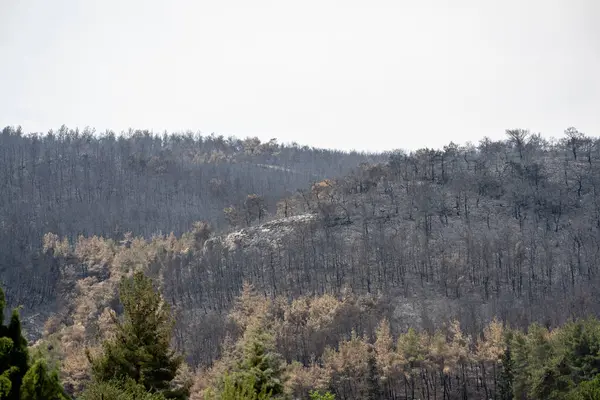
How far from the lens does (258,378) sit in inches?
712

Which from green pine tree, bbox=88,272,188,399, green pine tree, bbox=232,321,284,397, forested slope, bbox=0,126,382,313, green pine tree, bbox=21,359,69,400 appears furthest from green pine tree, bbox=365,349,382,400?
forested slope, bbox=0,126,382,313

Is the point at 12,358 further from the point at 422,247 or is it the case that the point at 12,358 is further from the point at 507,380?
the point at 422,247

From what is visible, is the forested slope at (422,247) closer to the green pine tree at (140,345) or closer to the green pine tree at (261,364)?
the green pine tree at (261,364)

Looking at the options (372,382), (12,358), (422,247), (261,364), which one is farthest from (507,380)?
(422,247)

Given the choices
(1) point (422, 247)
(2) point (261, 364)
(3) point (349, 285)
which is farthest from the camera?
(1) point (422, 247)

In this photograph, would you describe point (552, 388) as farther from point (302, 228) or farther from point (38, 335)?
point (38, 335)

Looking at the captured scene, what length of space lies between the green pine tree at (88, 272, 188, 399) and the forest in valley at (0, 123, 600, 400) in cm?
5

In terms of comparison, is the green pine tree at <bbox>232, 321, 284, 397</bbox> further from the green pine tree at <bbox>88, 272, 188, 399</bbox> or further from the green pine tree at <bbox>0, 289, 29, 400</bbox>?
the green pine tree at <bbox>0, 289, 29, 400</bbox>

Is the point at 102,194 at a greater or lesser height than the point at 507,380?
greater

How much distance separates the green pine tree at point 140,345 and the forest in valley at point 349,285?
0.05 metres

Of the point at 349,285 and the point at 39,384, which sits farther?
the point at 349,285

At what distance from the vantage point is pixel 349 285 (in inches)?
3194

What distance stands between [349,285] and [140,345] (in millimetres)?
66927

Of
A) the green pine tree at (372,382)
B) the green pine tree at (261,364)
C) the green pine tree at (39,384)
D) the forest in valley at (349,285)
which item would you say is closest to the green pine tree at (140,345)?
the forest in valley at (349,285)
